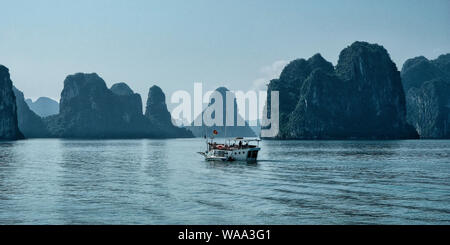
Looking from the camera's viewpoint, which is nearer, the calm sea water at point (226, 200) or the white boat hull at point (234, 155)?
the calm sea water at point (226, 200)

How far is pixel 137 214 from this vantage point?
21562 mm

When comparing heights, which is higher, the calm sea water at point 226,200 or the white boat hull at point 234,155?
the white boat hull at point 234,155

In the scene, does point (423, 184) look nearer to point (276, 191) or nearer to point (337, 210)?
point (276, 191)

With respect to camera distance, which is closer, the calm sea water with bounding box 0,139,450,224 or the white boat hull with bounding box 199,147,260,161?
the calm sea water with bounding box 0,139,450,224

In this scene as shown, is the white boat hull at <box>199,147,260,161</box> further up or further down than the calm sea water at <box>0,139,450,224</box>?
further up

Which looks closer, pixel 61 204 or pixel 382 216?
pixel 382 216

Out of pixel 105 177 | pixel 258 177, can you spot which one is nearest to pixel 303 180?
pixel 258 177

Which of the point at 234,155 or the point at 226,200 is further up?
the point at 234,155

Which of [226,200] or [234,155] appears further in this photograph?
[234,155]

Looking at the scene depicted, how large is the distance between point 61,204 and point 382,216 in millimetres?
18114
